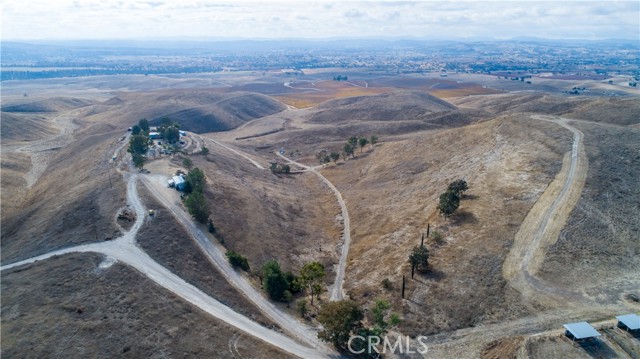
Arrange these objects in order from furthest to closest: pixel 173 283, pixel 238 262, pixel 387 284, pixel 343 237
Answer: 1. pixel 343 237
2. pixel 238 262
3. pixel 387 284
4. pixel 173 283

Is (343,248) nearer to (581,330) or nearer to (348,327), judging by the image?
(348,327)

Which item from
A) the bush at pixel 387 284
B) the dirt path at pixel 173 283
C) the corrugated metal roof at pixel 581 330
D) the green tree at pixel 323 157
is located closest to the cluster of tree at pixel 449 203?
the bush at pixel 387 284

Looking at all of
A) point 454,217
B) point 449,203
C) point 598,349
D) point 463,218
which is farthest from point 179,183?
point 598,349

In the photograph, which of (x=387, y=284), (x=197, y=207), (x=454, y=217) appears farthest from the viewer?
(x=197, y=207)

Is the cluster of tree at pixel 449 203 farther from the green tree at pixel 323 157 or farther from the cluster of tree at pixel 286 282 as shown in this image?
the green tree at pixel 323 157

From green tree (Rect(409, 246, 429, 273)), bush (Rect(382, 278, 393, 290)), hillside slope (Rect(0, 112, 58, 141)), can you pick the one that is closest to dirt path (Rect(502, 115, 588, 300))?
green tree (Rect(409, 246, 429, 273))

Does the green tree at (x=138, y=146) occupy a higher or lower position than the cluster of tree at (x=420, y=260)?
higher

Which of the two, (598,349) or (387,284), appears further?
(387,284)
